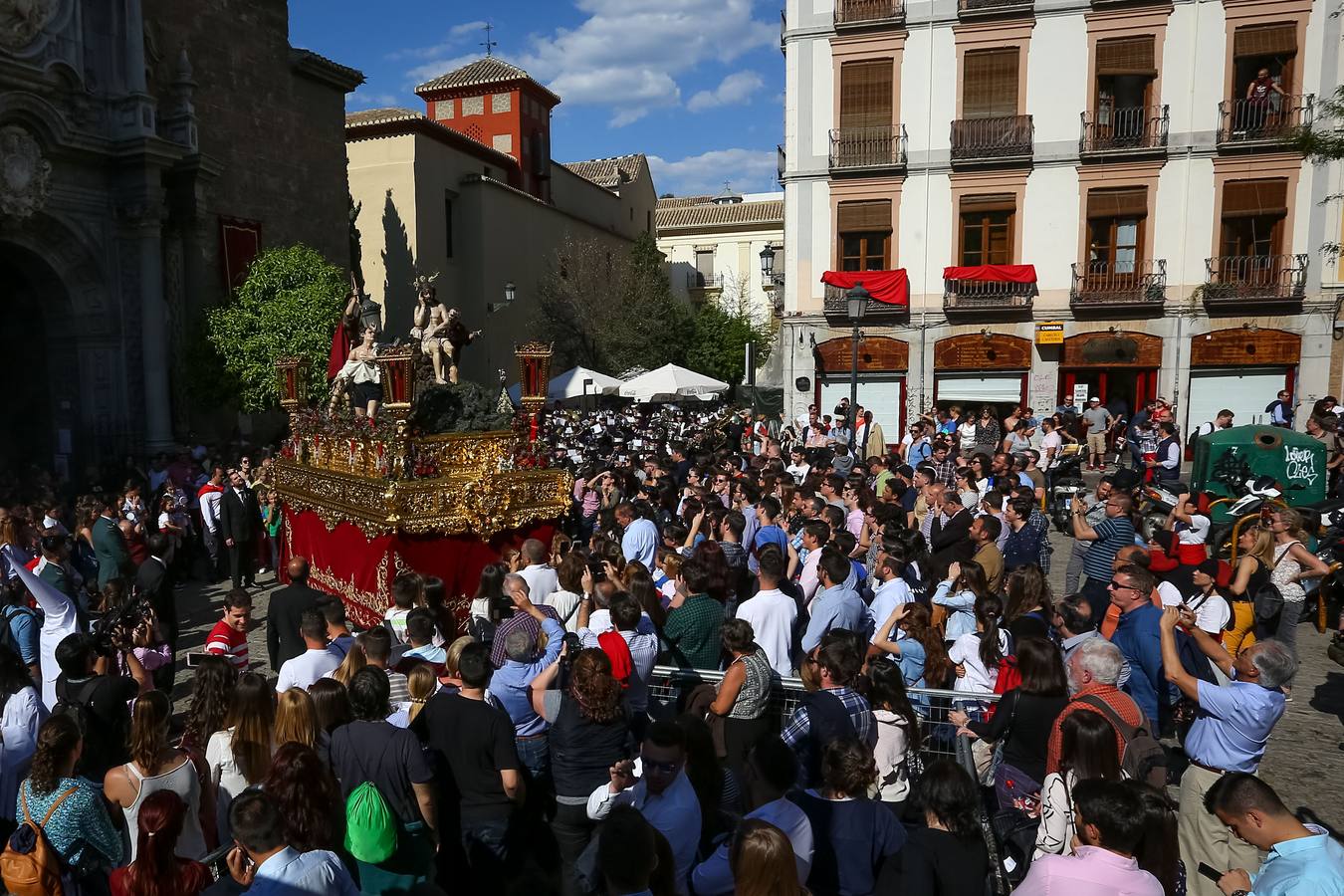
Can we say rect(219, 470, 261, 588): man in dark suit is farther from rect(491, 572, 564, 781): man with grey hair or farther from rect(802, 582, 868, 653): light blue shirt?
rect(802, 582, 868, 653): light blue shirt

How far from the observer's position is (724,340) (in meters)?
38.8

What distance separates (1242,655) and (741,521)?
13.7ft

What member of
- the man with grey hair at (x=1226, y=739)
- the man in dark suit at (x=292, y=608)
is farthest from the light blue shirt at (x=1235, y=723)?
the man in dark suit at (x=292, y=608)

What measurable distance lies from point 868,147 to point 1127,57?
235 inches

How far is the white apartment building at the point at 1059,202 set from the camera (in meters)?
20.0

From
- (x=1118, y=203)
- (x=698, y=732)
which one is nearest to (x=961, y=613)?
(x=698, y=732)

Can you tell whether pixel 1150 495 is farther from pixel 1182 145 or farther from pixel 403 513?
pixel 1182 145

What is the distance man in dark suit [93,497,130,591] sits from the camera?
8.81 meters

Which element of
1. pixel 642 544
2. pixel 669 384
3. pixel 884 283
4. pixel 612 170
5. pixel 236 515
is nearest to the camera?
pixel 642 544

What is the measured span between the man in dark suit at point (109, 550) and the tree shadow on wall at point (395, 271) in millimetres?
19871

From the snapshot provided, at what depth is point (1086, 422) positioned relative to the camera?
18.7 metres

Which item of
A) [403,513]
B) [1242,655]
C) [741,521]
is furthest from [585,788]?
[403,513]

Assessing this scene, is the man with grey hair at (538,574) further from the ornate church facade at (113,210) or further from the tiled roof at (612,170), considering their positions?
the tiled roof at (612,170)

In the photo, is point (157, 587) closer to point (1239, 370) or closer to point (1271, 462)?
point (1271, 462)
